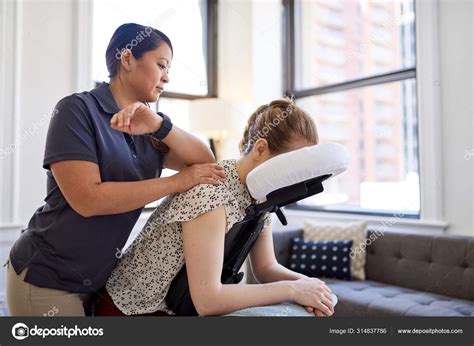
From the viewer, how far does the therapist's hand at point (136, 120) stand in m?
0.79

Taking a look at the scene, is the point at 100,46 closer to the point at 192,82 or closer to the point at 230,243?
the point at 192,82

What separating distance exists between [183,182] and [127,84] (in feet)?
1.01

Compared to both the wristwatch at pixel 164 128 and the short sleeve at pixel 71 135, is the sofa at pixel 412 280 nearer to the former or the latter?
the wristwatch at pixel 164 128

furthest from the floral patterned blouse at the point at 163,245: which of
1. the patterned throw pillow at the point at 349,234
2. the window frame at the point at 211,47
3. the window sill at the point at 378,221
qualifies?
the window frame at the point at 211,47

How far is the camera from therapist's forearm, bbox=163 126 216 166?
34.6 inches

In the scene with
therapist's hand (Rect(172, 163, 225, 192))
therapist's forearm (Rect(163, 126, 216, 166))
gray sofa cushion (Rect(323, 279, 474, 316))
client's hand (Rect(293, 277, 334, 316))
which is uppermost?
therapist's forearm (Rect(163, 126, 216, 166))

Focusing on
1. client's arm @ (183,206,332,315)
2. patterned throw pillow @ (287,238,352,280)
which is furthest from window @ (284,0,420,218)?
client's arm @ (183,206,332,315)

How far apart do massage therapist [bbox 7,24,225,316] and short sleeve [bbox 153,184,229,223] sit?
0.02 m

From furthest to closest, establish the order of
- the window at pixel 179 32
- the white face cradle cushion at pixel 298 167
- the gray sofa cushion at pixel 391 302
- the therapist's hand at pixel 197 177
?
the window at pixel 179 32
the gray sofa cushion at pixel 391 302
the therapist's hand at pixel 197 177
the white face cradle cushion at pixel 298 167

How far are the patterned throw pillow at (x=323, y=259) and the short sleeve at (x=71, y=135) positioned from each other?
2.02 meters

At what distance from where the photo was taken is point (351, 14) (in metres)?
3.27

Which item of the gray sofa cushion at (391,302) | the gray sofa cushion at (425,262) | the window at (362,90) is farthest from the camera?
the window at (362,90)

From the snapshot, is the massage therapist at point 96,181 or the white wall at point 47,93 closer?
the massage therapist at point 96,181

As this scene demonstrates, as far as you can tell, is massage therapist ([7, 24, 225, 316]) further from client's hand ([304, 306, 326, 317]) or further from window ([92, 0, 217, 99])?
window ([92, 0, 217, 99])
